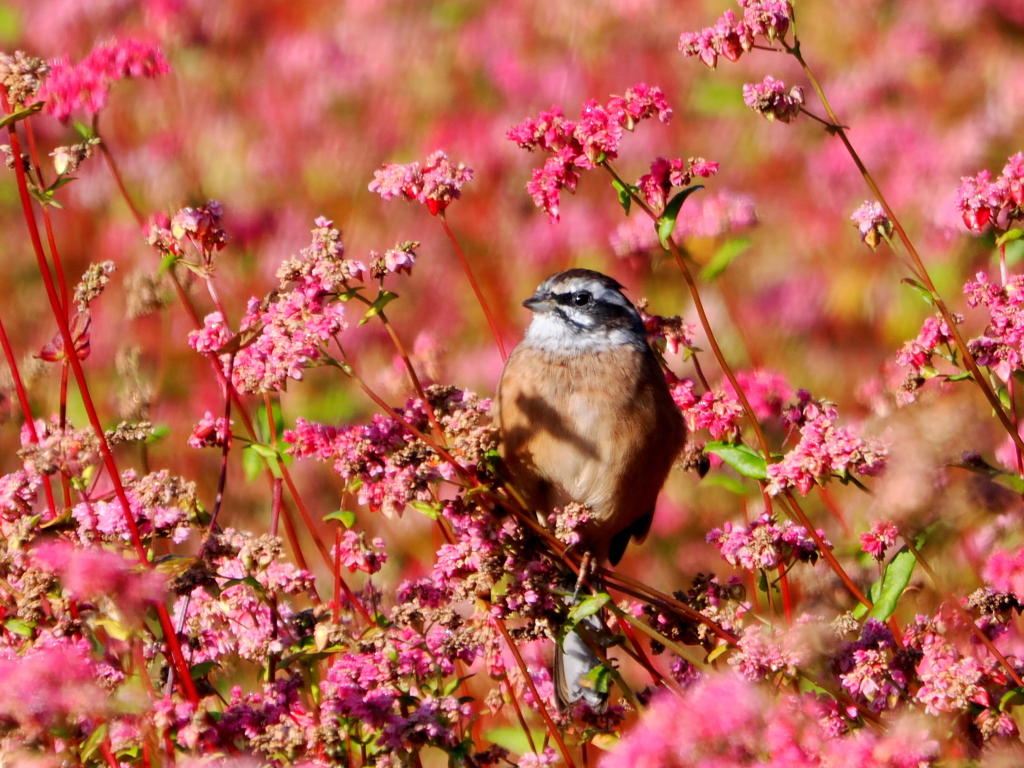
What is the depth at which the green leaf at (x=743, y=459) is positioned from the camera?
2342 mm

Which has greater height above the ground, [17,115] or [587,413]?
[17,115]

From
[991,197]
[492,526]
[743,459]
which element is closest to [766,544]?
[743,459]

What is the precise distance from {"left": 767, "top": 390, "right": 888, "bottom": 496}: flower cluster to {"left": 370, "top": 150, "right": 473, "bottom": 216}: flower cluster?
0.81m

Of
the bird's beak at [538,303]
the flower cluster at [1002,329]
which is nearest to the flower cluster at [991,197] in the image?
the flower cluster at [1002,329]

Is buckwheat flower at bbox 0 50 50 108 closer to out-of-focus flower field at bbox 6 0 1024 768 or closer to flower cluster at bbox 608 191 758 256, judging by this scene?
out-of-focus flower field at bbox 6 0 1024 768

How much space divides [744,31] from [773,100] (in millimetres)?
148

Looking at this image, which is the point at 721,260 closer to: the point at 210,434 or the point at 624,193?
the point at 624,193

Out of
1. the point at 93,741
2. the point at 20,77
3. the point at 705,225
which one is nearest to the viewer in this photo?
the point at 93,741

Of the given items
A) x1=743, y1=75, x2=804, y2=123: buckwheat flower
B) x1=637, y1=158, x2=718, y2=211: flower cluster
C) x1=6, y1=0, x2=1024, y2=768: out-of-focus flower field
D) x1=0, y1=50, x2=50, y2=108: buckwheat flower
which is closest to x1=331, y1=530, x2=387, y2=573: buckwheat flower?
x1=6, y1=0, x2=1024, y2=768: out-of-focus flower field

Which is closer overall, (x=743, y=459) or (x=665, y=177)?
(x=743, y=459)

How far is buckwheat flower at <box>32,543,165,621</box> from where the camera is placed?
63.6 inches

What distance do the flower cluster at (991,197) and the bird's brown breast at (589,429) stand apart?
1.37 metres

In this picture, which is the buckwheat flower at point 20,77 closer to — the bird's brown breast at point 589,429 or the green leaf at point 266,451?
the green leaf at point 266,451

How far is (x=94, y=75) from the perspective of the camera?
245cm
